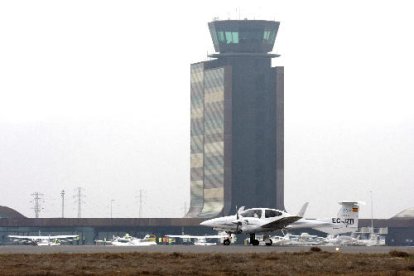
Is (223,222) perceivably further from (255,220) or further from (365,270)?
(365,270)

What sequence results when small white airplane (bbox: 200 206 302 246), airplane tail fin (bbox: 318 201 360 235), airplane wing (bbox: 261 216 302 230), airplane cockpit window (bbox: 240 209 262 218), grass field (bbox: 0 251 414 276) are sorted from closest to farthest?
grass field (bbox: 0 251 414 276) < small white airplane (bbox: 200 206 302 246) < airplane wing (bbox: 261 216 302 230) < airplane cockpit window (bbox: 240 209 262 218) < airplane tail fin (bbox: 318 201 360 235)

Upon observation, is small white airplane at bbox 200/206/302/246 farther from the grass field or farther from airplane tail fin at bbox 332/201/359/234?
the grass field

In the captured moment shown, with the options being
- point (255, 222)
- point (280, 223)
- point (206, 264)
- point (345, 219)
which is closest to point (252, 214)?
point (255, 222)

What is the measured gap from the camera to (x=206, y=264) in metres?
76.1

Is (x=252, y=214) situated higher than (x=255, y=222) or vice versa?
(x=252, y=214)

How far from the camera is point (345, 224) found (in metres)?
140

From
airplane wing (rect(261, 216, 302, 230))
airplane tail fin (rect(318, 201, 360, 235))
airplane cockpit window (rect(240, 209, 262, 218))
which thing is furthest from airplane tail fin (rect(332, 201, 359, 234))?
airplane cockpit window (rect(240, 209, 262, 218))

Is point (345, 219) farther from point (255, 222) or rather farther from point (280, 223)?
point (255, 222)

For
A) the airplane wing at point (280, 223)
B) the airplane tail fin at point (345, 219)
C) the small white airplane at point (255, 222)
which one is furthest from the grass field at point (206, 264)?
the airplane tail fin at point (345, 219)

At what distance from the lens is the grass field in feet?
228

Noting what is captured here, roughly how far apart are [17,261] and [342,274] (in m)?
20.2

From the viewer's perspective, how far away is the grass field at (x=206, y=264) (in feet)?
228

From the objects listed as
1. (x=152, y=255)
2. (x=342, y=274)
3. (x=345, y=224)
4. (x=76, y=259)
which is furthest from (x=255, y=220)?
(x=342, y=274)

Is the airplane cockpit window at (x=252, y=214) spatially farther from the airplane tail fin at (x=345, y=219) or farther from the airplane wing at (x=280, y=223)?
the airplane tail fin at (x=345, y=219)
